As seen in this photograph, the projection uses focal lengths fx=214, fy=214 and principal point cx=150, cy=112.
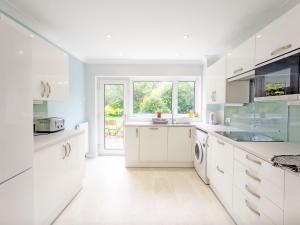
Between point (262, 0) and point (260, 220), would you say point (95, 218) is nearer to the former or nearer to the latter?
point (260, 220)

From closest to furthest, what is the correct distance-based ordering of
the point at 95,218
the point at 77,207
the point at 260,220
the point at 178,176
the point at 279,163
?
1. the point at 279,163
2. the point at 260,220
3. the point at 95,218
4. the point at 77,207
5. the point at 178,176

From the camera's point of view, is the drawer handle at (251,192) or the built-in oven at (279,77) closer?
the built-in oven at (279,77)

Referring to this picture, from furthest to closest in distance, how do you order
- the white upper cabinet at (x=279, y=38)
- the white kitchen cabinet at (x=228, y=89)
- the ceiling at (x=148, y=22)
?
the white kitchen cabinet at (x=228, y=89), the ceiling at (x=148, y=22), the white upper cabinet at (x=279, y=38)

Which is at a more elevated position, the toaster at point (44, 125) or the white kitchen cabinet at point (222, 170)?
the toaster at point (44, 125)

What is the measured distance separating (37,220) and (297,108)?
8.28 ft

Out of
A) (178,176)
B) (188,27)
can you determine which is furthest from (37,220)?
(188,27)

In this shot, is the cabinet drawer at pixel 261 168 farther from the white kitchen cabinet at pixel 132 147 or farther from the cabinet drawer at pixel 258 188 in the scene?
the white kitchen cabinet at pixel 132 147

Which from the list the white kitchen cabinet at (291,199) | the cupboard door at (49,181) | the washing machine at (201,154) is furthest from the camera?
the washing machine at (201,154)

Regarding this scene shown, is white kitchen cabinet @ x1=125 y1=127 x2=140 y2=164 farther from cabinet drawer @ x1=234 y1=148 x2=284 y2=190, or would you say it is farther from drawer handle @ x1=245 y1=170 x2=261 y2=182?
drawer handle @ x1=245 y1=170 x2=261 y2=182

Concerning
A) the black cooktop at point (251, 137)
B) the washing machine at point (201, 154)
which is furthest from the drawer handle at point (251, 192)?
the washing machine at point (201, 154)

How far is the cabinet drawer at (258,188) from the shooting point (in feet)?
4.64

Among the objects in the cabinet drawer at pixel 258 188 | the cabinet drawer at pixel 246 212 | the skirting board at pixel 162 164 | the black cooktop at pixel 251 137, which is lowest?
the skirting board at pixel 162 164

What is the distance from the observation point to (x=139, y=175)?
3.65 m

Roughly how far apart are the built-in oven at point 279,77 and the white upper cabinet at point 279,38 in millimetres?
64
